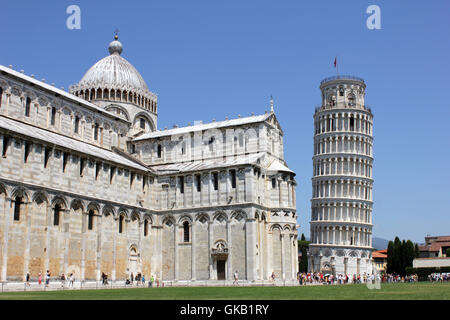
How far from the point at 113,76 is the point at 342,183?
44.4 m

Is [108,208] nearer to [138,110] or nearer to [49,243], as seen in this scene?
[49,243]

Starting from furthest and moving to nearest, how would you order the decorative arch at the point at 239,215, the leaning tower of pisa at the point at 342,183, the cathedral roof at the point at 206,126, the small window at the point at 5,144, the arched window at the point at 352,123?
the arched window at the point at 352,123
the leaning tower of pisa at the point at 342,183
the cathedral roof at the point at 206,126
the decorative arch at the point at 239,215
the small window at the point at 5,144

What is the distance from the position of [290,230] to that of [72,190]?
23850mm

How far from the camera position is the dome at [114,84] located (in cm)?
6831

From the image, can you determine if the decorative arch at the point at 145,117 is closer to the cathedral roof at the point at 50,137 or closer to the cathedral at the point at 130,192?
the cathedral at the point at 130,192

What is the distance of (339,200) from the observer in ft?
299

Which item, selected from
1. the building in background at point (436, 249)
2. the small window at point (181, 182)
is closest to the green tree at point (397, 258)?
the building in background at point (436, 249)

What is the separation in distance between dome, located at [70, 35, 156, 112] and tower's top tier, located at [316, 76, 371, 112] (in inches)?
1492

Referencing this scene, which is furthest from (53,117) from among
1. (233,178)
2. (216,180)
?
(233,178)

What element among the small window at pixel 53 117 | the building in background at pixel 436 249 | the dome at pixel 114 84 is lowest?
the building in background at pixel 436 249

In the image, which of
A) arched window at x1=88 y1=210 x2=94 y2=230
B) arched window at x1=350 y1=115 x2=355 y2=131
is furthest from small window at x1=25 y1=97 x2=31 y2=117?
arched window at x1=350 y1=115 x2=355 y2=131

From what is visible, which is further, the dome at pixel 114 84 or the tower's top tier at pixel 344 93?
the tower's top tier at pixel 344 93

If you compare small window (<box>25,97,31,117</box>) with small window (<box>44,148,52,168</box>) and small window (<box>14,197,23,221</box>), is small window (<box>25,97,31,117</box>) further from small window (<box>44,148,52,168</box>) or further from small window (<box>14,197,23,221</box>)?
small window (<box>14,197,23,221</box>)

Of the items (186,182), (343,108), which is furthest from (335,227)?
(186,182)
